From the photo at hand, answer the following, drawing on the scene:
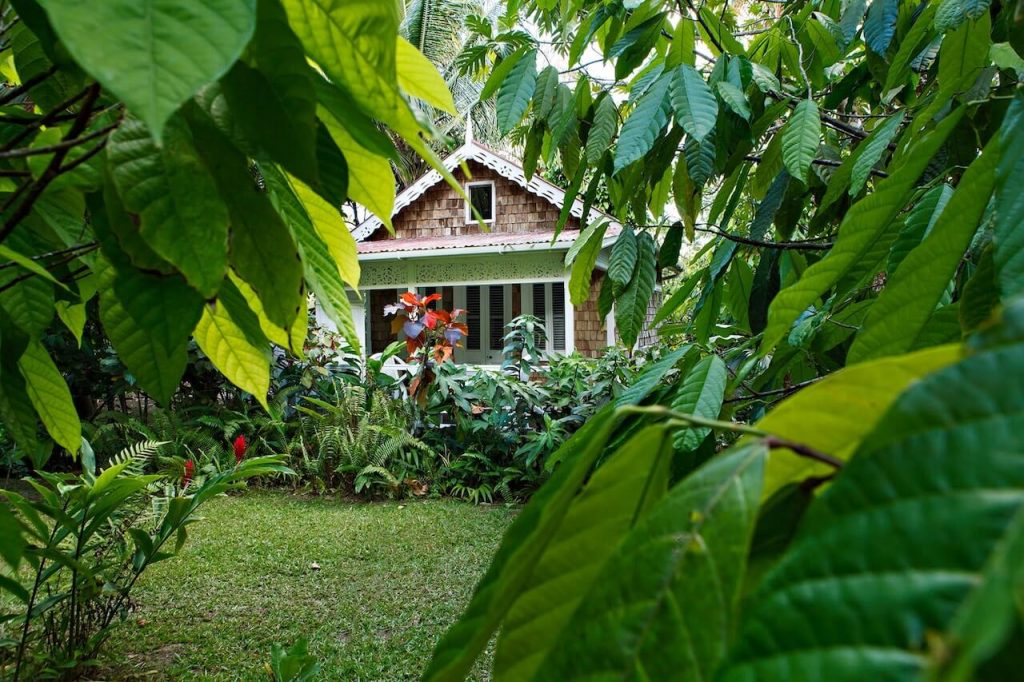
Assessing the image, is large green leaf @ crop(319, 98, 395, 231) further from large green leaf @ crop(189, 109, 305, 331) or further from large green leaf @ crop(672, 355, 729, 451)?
large green leaf @ crop(672, 355, 729, 451)

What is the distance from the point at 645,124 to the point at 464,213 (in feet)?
27.3

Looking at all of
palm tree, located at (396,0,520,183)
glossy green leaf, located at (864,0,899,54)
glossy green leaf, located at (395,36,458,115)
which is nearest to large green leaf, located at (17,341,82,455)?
glossy green leaf, located at (395,36,458,115)

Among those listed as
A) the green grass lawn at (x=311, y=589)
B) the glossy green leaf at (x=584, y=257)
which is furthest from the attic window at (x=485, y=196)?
the glossy green leaf at (x=584, y=257)

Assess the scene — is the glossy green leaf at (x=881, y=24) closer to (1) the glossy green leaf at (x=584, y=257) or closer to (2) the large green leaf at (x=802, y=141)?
(2) the large green leaf at (x=802, y=141)

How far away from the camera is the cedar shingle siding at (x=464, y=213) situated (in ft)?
28.7

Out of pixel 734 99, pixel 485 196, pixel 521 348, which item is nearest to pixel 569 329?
pixel 485 196

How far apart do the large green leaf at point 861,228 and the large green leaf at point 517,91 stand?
0.93m

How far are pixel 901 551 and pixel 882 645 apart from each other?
18 millimetres

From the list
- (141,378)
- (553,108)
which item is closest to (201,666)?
(553,108)

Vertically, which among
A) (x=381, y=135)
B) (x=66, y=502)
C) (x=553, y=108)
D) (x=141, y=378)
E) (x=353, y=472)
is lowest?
(x=353, y=472)

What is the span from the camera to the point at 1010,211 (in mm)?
298

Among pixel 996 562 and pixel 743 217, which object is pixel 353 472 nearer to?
pixel 743 217

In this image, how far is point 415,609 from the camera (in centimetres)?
305

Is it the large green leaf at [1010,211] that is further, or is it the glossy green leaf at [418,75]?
the glossy green leaf at [418,75]
